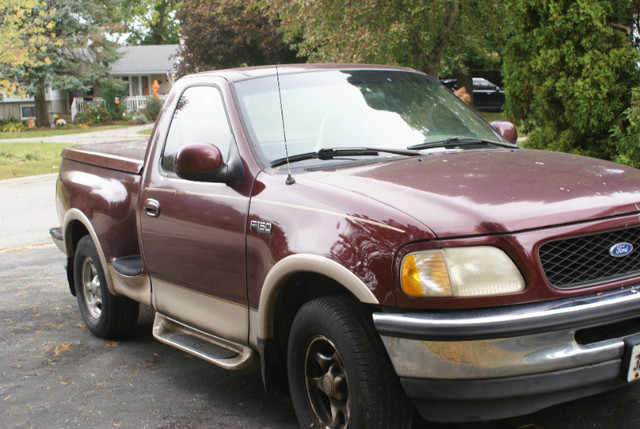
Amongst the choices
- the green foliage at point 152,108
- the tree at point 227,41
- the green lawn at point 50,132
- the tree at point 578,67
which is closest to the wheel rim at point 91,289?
the tree at point 578,67

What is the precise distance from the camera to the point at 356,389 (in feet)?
10.7

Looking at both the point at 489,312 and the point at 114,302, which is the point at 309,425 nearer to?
the point at 489,312

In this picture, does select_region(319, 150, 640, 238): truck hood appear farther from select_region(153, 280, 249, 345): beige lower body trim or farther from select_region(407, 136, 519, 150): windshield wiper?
select_region(153, 280, 249, 345): beige lower body trim

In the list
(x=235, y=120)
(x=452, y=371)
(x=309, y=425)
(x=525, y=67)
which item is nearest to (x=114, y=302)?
(x=235, y=120)

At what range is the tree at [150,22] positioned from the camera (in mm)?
73312

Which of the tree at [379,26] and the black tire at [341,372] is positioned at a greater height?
the tree at [379,26]

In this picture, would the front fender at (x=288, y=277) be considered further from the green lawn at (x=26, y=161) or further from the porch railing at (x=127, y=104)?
the porch railing at (x=127, y=104)

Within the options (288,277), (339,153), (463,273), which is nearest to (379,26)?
(339,153)

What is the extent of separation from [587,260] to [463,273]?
550 millimetres

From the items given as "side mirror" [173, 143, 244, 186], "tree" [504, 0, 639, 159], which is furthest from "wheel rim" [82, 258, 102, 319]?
"tree" [504, 0, 639, 159]

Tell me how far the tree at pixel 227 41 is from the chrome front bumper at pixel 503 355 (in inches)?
1222

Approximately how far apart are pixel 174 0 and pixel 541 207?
139 ft

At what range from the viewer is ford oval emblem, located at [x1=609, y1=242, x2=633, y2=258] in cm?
326

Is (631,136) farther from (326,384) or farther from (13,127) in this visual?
(13,127)
